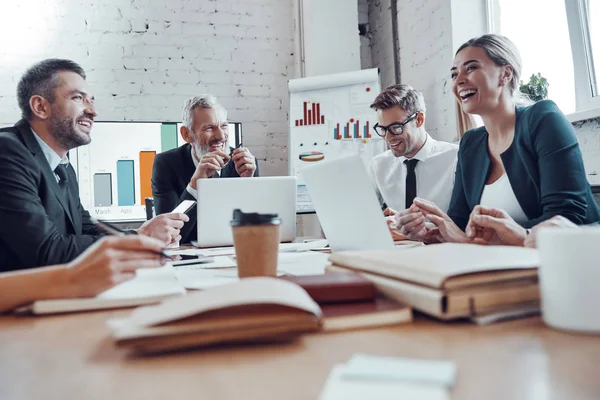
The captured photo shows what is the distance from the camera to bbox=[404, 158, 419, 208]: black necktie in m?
2.38

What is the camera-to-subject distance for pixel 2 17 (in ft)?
11.4

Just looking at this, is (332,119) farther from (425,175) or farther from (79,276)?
(79,276)

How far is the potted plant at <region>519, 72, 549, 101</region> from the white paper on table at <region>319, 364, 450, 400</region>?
2375 mm

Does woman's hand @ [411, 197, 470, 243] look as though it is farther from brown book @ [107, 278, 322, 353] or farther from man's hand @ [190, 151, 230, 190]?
man's hand @ [190, 151, 230, 190]

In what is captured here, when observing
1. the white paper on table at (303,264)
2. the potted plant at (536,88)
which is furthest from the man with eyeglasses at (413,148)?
the white paper on table at (303,264)

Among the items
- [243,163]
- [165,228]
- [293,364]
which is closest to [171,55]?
[243,163]

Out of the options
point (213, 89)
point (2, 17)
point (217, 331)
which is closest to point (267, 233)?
point (217, 331)

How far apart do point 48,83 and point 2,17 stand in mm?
2098

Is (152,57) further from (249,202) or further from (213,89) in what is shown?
(249,202)

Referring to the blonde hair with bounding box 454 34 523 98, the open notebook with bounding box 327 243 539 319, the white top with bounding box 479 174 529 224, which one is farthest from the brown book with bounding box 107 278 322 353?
the blonde hair with bounding box 454 34 523 98

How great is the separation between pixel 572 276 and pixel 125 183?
3287 mm

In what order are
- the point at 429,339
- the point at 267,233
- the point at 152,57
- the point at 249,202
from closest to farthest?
the point at 429,339 → the point at 267,233 → the point at 249,202 → the point at 152,57

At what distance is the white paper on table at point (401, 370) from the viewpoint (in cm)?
36

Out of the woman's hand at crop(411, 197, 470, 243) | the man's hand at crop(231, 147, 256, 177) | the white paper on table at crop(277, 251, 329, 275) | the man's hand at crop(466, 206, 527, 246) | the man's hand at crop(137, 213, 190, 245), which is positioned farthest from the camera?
the man's hand at crop(231, 147, 256, 177)
